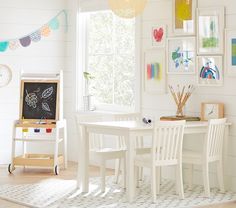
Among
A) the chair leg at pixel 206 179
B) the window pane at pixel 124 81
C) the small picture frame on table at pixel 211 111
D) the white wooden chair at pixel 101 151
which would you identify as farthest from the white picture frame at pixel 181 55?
the chair leg at pixel 206 179

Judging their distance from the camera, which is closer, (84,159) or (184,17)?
(84,159)

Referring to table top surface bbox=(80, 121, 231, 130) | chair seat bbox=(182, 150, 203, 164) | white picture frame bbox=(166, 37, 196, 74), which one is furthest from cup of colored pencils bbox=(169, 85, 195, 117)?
chair seat bbox=(182, 150, 203, 164)

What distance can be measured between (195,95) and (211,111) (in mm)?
328

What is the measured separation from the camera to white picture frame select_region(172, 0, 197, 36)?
22.1 feet

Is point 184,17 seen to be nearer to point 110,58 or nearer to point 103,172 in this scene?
point 110,58

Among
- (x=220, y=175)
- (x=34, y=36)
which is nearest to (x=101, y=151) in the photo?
(x=220, y=175)

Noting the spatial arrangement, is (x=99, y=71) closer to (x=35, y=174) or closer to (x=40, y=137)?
(x=40, y=137)

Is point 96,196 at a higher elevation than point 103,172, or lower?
lower

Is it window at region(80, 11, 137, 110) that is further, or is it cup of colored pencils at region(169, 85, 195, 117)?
window at region(80, 11, 137, 110)

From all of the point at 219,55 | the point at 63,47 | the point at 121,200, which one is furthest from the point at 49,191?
the point at 63,47

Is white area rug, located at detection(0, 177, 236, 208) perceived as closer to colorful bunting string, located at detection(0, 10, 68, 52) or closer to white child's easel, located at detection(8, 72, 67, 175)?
white child's easel, located at detection(8, 72, 67, 175)

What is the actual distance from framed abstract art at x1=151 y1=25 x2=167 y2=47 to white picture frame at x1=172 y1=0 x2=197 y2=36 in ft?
0.52

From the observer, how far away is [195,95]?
6.76 metres

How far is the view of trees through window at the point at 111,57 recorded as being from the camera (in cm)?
785
